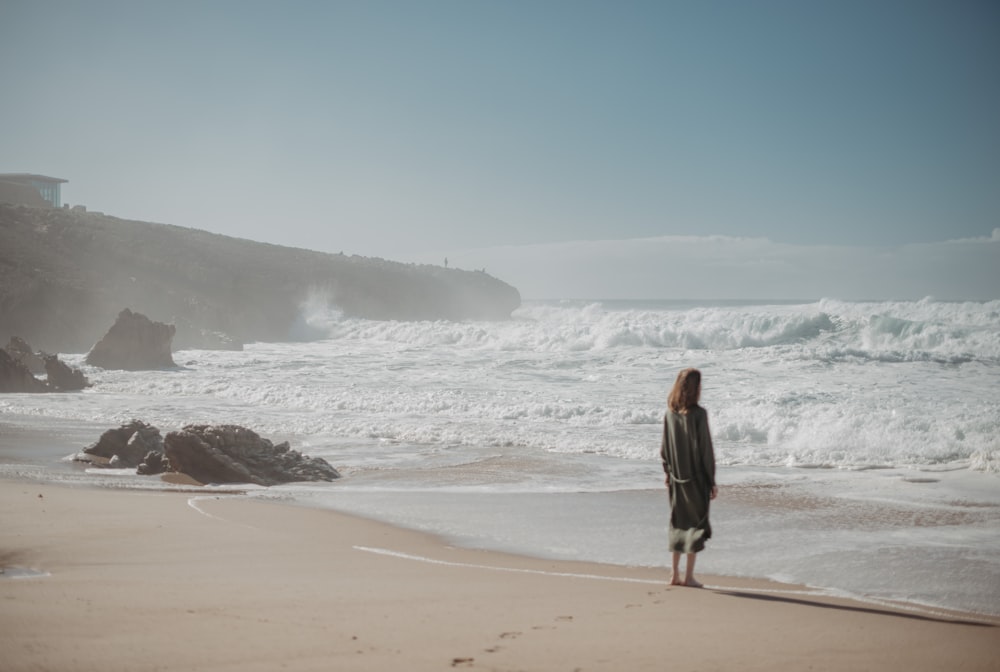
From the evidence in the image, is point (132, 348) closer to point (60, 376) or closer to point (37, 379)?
point (37, 379)

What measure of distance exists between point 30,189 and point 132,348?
54.0m

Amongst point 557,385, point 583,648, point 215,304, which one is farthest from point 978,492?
point 215,304

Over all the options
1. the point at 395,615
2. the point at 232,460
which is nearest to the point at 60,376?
the point at 232,460

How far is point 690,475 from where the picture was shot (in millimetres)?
5902

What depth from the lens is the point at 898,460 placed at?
1207cm

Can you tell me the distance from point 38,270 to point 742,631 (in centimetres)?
5190

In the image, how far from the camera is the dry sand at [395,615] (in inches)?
141

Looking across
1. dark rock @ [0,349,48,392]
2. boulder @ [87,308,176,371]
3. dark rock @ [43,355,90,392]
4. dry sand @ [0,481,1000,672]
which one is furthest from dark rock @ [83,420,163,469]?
boulder @ [87,308,176,371]

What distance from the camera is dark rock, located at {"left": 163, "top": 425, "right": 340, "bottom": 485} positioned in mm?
10859

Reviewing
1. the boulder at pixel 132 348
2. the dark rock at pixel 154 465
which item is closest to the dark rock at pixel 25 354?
the boulder at pixel 132 348

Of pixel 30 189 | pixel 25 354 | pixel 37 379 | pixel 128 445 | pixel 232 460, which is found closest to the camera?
pixel 232 460

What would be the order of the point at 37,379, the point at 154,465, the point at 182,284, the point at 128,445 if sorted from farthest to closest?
1. the point at 182,284
2. the point at 37,379
3. the point at 128,445
4. the point at 154,465

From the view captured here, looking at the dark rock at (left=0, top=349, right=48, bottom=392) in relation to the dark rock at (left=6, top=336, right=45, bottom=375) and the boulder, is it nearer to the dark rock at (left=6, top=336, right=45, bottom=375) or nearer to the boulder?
the dark rock at (left=6, top=336, right=45, bottom=375)

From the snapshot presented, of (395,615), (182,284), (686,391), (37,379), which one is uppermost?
(182,284)
